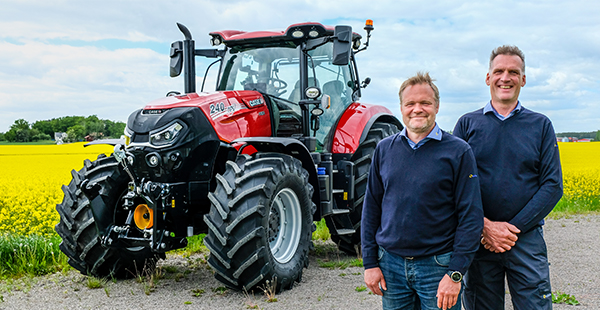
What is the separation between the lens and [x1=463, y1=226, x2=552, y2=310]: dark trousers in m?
2.87

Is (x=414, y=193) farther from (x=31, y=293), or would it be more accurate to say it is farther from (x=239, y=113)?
(x=31, y=293)

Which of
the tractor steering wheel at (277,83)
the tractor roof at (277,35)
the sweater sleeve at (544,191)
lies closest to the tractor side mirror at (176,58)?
the tractor roof at (277,35)

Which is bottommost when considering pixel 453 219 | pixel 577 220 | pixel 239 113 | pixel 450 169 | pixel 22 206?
pixel 577 220

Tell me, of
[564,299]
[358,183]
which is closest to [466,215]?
[564,299]

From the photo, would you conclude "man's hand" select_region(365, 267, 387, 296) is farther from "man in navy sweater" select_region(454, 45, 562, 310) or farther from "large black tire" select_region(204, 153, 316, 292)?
"large black tire" select_region(204, 153, 316, 292)

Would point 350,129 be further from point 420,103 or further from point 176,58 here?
point 420,103

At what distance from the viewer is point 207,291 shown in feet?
16.6

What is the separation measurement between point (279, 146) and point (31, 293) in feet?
9.37

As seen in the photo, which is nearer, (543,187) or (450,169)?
(450,169)

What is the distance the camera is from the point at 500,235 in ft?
9.23

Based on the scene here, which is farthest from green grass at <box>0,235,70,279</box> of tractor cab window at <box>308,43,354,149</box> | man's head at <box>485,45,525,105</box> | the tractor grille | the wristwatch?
man's head at <box>485,45,525,105</box>

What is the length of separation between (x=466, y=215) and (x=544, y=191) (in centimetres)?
59

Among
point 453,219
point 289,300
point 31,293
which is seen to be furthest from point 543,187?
point 31,293

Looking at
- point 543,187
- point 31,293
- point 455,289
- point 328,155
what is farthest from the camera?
point 328,155
